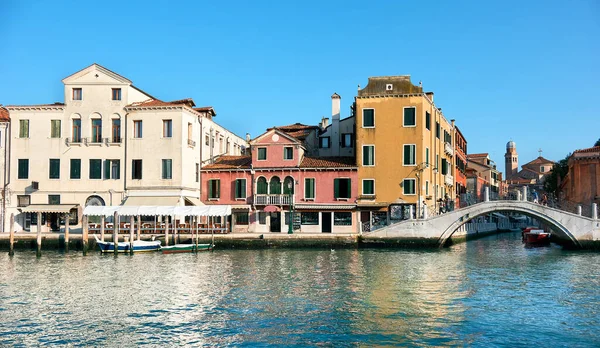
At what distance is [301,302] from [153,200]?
2495 cm

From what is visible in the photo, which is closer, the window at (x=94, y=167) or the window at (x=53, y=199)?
the window at (x=53, y=199)

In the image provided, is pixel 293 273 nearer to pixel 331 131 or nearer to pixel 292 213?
pixel 292 213

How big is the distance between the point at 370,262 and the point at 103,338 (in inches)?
693

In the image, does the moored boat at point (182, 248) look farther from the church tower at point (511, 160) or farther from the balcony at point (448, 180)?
the church tower at point (511, 160)

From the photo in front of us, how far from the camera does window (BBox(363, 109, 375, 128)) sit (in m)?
42.7

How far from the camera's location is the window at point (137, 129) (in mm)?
43625

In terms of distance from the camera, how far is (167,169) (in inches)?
1697

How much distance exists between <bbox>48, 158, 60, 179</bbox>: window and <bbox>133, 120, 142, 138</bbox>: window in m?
5.82

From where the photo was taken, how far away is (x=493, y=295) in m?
21.0

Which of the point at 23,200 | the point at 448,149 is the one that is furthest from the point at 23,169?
the point at 448,149

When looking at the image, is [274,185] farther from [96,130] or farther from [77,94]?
[77,94]

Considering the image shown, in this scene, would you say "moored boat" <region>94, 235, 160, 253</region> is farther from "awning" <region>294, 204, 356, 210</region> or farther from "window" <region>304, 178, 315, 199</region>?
"window" <region>304, 178, 315, 199</region>

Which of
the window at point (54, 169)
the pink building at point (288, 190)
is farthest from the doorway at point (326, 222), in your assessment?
the window at point (54, 169)

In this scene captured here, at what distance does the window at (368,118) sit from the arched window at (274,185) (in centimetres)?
725
